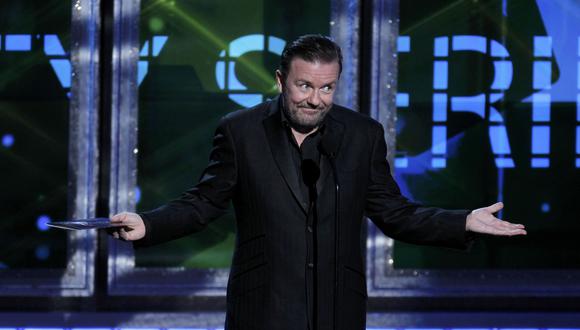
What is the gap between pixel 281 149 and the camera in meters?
2.11

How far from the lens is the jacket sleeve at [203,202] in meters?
2.15

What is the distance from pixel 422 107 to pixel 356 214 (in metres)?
2.76

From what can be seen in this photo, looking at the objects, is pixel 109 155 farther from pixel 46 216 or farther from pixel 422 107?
pixel 422 107

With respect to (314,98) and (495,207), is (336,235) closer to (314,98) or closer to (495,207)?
(314,98)

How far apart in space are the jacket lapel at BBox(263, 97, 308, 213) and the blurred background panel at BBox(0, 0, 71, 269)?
2.77m

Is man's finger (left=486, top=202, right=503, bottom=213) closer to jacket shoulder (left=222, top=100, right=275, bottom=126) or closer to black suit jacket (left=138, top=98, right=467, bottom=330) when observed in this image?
black suit jacket (left=138, top=98, right=467, bottom=330)

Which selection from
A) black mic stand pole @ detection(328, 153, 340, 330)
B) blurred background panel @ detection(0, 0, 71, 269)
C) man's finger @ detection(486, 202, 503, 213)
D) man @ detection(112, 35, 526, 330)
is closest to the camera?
black mic stand pole @ detection(328, 153, 340, 330)

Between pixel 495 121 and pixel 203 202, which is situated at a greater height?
pixel 495 121

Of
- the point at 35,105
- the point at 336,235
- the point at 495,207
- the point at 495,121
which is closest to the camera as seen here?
the point at 336,235

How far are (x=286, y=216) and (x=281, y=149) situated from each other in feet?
0.52

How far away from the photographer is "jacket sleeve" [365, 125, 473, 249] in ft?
7.23

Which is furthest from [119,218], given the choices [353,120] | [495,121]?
[495,121]

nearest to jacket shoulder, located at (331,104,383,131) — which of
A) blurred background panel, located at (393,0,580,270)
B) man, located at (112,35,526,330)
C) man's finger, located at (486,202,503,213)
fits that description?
man, located at (112,35,526,330)

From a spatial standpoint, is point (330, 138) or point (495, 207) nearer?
point (330, 138)
